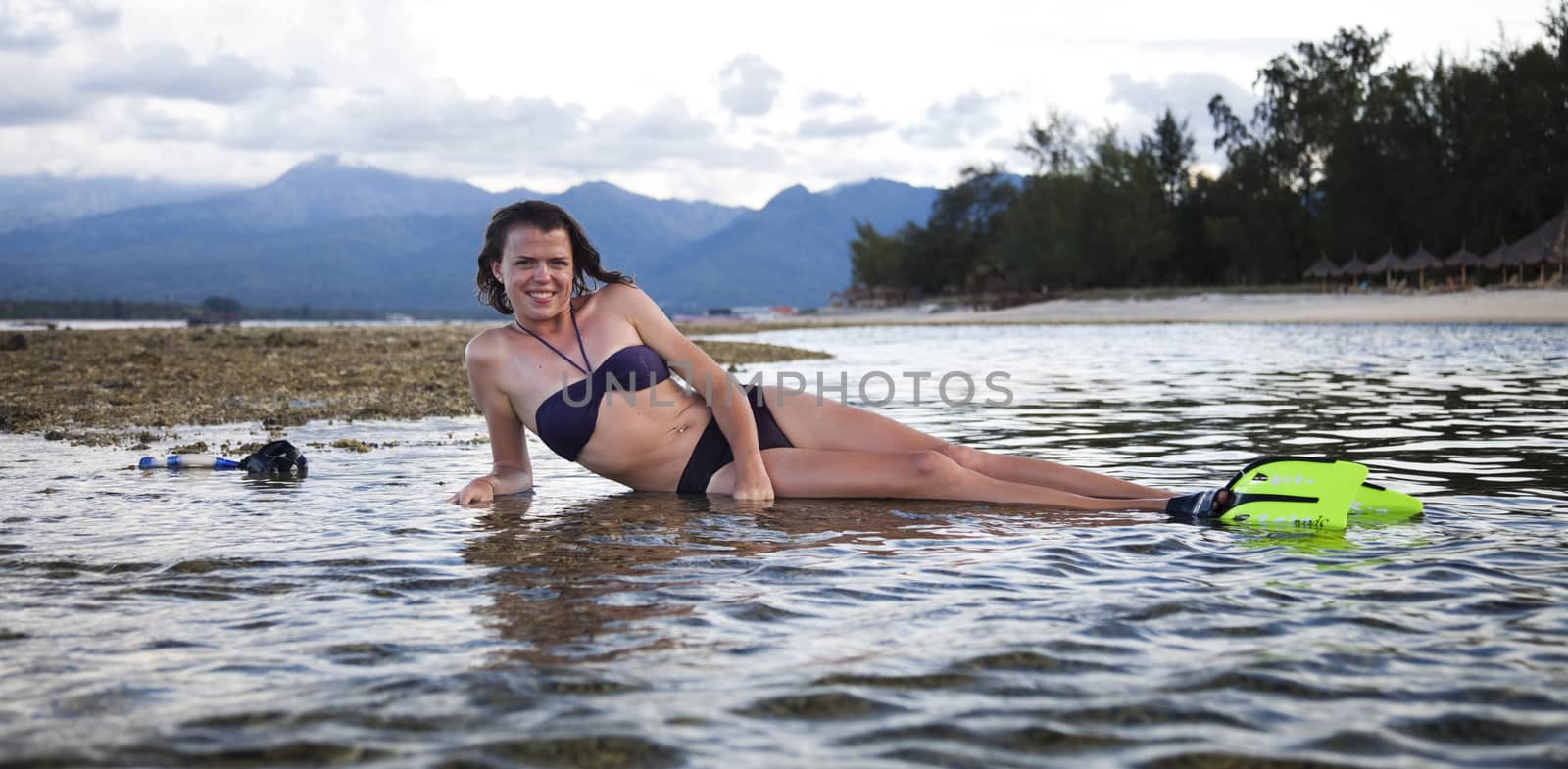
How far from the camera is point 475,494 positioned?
5855mm

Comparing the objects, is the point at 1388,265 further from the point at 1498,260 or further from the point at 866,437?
the point at 866,437

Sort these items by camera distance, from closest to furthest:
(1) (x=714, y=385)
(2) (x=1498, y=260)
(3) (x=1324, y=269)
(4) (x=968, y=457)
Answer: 1. (1) (x=714, y=385)
2. (4) (x=968, y=457)
3. (2) (x=1498, y=260)
4. (3) (x=1324, y=269)

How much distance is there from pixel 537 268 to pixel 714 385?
981 mm

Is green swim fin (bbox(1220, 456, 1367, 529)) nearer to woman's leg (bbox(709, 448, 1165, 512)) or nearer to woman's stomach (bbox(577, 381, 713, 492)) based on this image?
woman's leg (bbox(709, 448, 1165, 512))

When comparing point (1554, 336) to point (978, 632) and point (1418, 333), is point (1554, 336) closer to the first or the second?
point (1418, 333)

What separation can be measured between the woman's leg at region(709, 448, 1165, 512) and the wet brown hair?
1172 millimetres

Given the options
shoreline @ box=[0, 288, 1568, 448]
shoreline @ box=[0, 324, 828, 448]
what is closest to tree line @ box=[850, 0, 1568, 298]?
shoreline @ box=[0, 288, 1568, 448]

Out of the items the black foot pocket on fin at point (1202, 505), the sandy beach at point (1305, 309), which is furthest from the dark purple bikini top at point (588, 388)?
the sandy beach at point (1305, 309)

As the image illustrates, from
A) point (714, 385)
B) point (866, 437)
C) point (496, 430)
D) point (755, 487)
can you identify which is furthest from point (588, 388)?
point (866, 437)

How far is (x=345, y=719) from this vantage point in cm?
261

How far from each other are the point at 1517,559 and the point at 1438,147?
52.6 m

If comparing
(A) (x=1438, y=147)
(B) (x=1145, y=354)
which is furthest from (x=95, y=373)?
(A) (x=1438, y=147)

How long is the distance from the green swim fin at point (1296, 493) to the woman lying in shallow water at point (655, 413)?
0.44 m

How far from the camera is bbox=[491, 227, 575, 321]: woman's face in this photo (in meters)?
5.59
